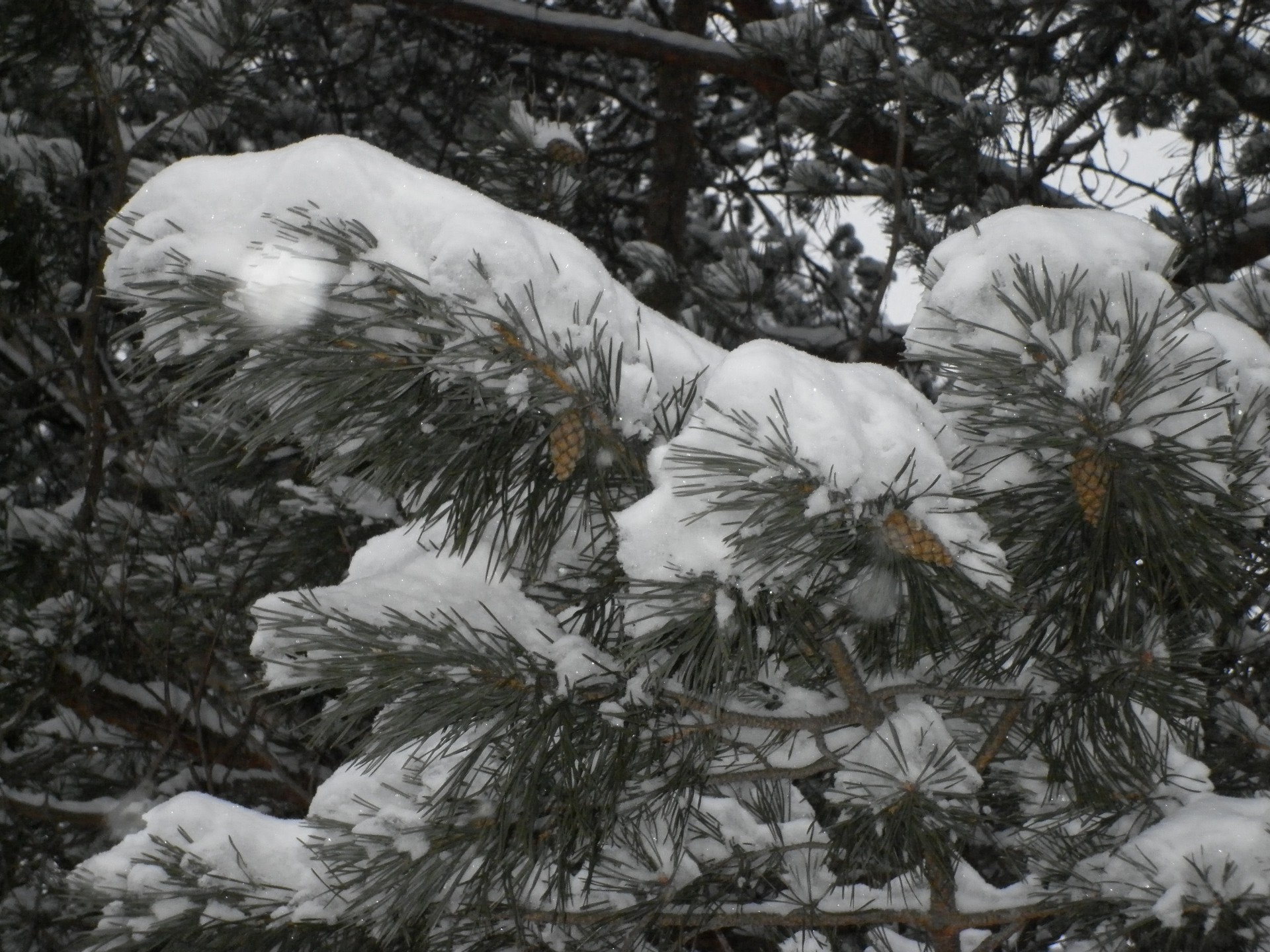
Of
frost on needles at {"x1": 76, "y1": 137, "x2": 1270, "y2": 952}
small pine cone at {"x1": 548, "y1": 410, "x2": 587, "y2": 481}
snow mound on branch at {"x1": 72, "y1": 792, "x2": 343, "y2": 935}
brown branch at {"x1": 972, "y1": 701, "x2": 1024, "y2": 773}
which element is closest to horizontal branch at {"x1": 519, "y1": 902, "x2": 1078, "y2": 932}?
frost on needles at {"x1": 76, "y1": 137, "x2": 1270, "y2": 952}

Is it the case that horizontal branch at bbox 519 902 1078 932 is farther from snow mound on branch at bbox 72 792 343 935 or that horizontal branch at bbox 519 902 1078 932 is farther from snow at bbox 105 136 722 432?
snow at bbox 105 136 722 432

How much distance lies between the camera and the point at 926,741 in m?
1.29

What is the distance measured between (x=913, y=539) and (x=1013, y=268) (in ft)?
1.04

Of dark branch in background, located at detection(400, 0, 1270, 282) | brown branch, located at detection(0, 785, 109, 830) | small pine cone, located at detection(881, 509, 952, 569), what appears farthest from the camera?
brown branch, located at detection(0, 785, 109, 830)

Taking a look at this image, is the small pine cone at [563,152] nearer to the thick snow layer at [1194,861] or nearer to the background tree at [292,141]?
the background tree at [292,141]

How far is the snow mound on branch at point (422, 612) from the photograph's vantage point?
1164mm

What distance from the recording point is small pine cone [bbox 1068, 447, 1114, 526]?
3.25ft

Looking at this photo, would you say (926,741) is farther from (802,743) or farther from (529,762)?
(529,762)

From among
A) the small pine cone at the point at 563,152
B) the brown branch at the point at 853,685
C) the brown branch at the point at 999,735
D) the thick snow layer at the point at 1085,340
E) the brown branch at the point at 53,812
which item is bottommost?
the brown branch at the point at 53,812

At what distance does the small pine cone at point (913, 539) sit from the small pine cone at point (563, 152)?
1779 millimetres

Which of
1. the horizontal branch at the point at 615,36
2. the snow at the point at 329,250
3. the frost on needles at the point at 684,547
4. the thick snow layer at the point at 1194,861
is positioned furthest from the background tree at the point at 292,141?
the snow at the point at 329,250

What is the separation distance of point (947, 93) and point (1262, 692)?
157 centimetres

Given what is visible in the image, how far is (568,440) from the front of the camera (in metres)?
1.08

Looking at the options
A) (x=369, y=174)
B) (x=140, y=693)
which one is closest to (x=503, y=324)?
(x=369, y=174)
